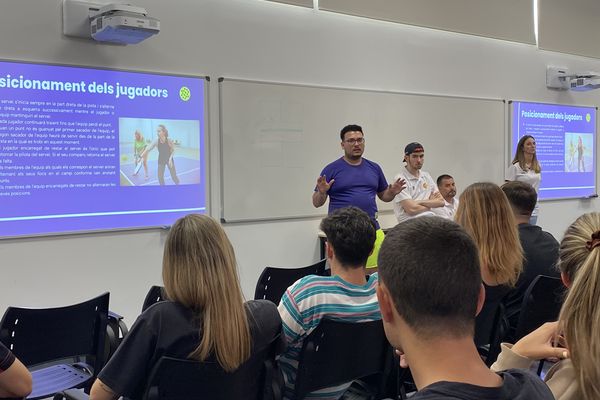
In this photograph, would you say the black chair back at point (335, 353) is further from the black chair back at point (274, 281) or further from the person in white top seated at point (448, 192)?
the person in white top seated at point (448, 192)

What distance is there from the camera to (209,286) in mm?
1769

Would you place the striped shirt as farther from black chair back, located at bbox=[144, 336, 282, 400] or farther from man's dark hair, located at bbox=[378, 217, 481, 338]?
man's dark hair, located at bbox=[378, 217, 481, 338]

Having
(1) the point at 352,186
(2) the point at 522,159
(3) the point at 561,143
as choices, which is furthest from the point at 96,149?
(3) the point at 561,143

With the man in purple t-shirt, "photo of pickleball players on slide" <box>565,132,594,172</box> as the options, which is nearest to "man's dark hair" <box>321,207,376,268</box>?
the man in purple t-shirt

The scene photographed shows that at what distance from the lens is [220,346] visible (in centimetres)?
170

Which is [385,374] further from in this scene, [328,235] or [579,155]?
[579,155]

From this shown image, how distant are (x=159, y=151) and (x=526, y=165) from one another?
404 centimetres

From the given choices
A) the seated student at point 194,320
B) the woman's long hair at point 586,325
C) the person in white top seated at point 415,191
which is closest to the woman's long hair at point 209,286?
the seated student at point 194,320

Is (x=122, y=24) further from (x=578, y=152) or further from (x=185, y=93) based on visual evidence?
(x=578, y=152)

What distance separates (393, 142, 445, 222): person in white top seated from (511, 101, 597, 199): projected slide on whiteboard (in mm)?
2148

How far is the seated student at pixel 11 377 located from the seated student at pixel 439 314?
1047 mm

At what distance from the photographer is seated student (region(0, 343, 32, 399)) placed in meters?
1.50

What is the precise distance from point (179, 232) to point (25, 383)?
0.60 meters

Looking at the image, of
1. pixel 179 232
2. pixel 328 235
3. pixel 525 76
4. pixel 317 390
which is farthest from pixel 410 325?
pixel 525 76
